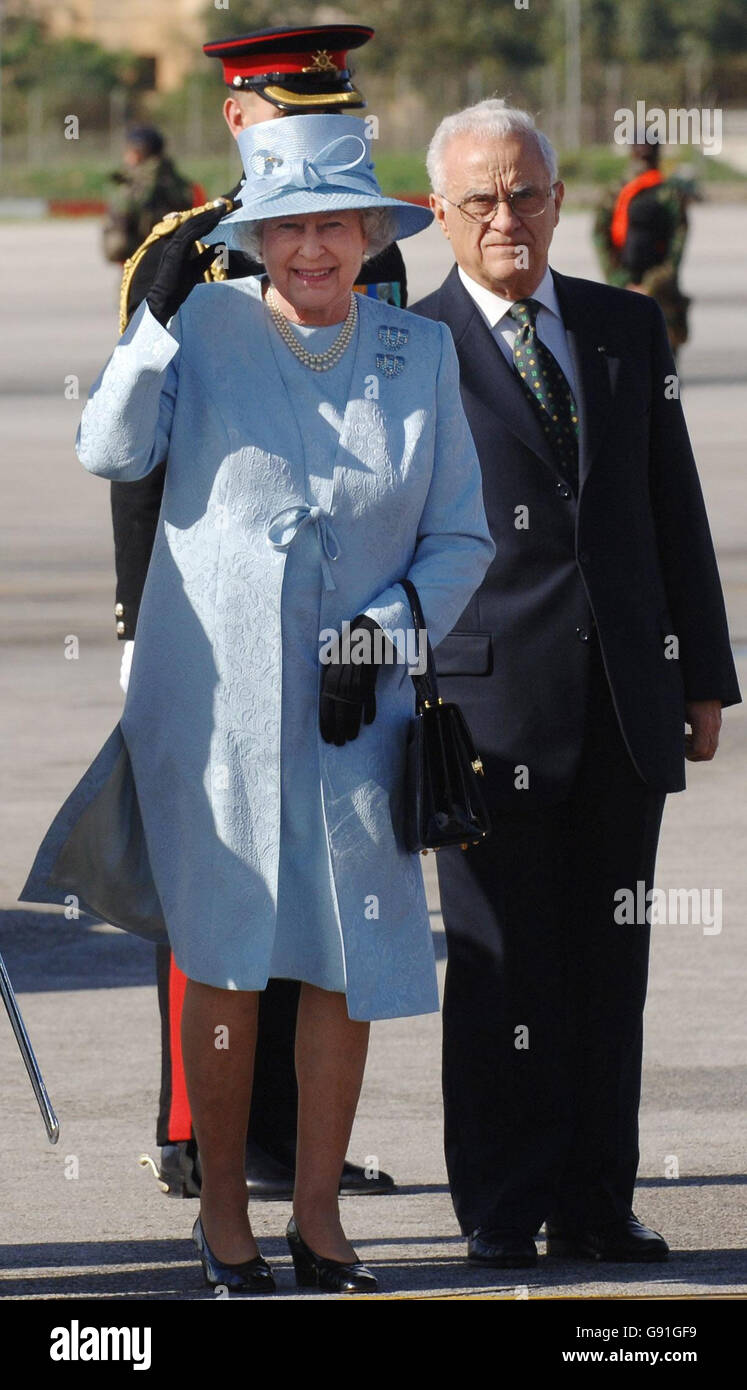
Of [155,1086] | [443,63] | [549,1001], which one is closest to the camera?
[549,1001]

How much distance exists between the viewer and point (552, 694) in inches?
176

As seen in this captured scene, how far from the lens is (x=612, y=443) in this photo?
177 inches

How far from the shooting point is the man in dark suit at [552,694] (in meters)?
4.46

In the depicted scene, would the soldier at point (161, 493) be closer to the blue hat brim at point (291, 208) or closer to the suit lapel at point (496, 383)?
the blue hat brim at point (291, 208)

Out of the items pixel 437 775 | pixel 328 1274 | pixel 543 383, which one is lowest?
pixel 328 1274

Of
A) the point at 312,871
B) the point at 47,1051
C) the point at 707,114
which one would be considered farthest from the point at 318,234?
the point at 707,114

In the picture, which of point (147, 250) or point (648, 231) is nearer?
point (147, 250)

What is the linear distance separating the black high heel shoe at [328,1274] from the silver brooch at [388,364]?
1366mm

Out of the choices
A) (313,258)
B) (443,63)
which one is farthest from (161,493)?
(443,63)

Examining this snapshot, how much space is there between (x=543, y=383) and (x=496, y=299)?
0.55 feet

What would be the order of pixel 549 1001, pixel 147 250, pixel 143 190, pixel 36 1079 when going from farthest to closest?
pixel 143 190 → pixel 147 250 → pixel 549 1001 → pixel 36 1079

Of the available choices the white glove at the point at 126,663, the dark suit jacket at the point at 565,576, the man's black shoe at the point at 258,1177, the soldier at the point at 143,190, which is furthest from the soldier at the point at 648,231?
the dark suit jacket at the point at 565,576

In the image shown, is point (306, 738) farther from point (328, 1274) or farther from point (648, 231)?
point (648, 231)

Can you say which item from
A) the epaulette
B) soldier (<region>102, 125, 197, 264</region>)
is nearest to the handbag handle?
the epaulette
